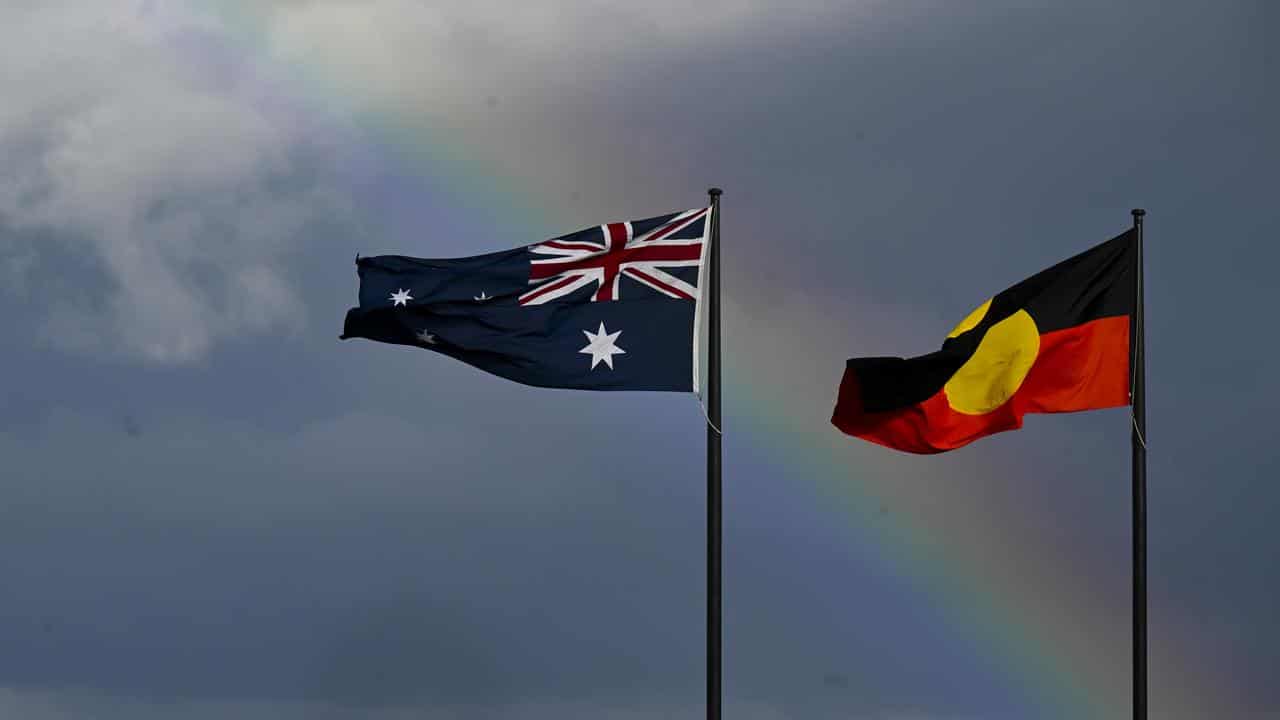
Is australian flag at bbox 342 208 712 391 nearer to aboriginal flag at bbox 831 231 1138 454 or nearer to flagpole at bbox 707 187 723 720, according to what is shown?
flagpole at bbox 707 187 723 720

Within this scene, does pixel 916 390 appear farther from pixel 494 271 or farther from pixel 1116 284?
pixel 494 271

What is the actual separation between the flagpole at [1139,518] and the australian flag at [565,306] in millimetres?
5517

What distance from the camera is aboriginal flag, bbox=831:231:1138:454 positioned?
61.6 ft

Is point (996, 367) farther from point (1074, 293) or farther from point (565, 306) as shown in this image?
point (565, 306)

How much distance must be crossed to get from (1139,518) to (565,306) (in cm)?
749

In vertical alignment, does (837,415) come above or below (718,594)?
above

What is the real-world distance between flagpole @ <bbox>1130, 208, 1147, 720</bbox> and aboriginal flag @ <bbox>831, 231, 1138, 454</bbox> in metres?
0.18

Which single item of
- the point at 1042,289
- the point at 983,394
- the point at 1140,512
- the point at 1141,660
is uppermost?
the point at 1042,289

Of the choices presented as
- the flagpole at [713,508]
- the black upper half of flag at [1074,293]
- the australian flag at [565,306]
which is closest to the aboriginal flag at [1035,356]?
the black upper half of flag at [1074,293]

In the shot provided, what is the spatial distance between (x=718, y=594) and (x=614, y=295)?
3.76m

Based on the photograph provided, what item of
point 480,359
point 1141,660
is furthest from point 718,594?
point 1141,660

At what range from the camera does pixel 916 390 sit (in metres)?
19.6

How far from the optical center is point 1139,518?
1845 cm

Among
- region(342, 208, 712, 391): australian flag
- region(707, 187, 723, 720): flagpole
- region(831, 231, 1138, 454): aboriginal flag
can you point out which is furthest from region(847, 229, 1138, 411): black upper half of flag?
region(342, 208, 712, 391): australian flag
